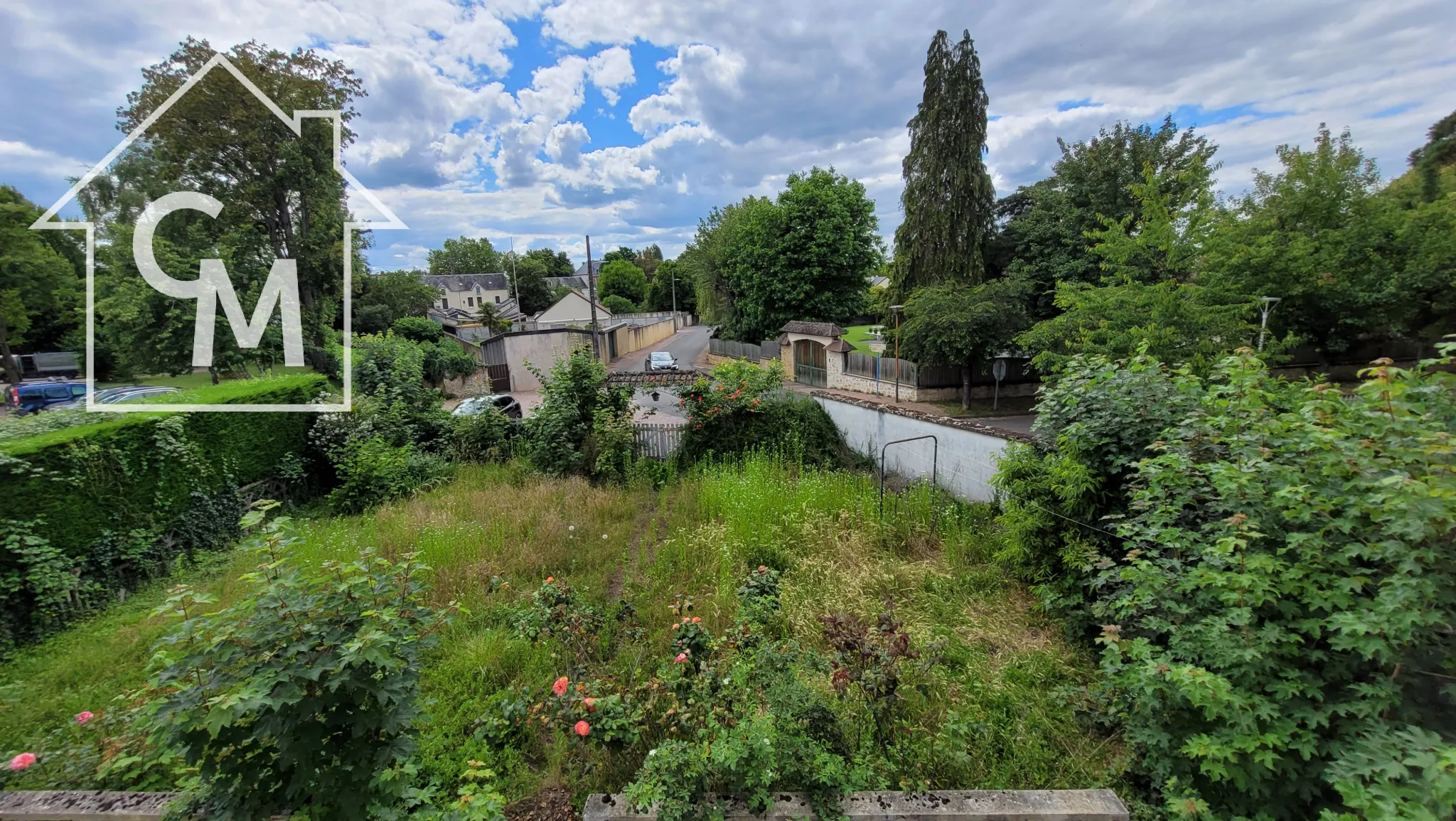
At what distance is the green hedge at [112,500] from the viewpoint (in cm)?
400

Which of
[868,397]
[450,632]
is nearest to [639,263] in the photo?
[868,397]

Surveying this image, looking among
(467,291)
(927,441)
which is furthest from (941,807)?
(467,291)

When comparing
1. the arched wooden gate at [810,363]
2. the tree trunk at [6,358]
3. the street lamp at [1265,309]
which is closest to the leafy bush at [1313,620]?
the street lamp at [1265,309]

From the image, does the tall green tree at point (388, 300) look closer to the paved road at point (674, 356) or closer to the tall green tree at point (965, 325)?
the paved road at point (674, 356)

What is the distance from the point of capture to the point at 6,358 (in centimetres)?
1862

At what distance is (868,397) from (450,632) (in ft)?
48.8

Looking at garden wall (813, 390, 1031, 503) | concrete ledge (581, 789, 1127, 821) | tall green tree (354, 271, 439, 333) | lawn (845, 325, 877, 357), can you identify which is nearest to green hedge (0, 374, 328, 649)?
concrete ledge (581, 789, 1127, 821)

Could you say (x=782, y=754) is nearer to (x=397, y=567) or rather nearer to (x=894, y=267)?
(x=397, y=567)

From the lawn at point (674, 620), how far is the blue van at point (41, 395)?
16.4 m

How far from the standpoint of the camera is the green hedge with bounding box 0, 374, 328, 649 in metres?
4.00

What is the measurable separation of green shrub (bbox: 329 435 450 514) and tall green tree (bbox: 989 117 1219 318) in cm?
1650

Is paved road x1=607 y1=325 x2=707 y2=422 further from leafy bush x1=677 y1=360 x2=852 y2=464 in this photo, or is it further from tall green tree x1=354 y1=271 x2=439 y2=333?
tall green tree x1=354 y1=271 x2=439 y2=333

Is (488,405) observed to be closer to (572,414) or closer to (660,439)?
(572,414)

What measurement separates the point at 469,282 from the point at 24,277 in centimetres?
3543
